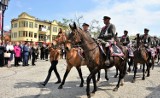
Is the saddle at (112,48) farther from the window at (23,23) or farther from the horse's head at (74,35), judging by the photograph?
the window at (23,23)

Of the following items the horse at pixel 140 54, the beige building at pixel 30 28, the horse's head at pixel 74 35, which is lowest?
the horse at pixel 140 54

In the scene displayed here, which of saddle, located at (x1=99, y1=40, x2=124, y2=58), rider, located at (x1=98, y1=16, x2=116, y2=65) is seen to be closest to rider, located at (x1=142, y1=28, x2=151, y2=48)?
saddle, located at (x1=99, y1=40, x2=124, y2=58)

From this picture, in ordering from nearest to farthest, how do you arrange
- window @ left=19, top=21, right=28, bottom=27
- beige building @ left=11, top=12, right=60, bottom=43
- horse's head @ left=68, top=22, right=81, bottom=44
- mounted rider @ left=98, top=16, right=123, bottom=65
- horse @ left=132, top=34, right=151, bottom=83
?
1. horse's head @ left=68, top=22, right=81, bottom=44
2. mounted rider @ left=98, top=16, right=123, bottom=65
3. horse @ left=132, top=34, right=151, bottom=83
4. window @ left=19, top=21, right=28, bottom=27
5. beige building @ left=11, top=12, right=60, bottom=43

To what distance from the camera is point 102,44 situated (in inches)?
384

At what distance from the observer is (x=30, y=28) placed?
89.6m

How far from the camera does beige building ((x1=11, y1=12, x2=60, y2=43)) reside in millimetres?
87500

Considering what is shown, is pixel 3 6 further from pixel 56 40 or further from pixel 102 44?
pixel 102 44

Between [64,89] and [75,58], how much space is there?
55.6 inches

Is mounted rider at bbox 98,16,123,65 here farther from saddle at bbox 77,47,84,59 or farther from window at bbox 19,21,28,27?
window at bbox 19,21,28,27

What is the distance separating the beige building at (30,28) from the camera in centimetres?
8750

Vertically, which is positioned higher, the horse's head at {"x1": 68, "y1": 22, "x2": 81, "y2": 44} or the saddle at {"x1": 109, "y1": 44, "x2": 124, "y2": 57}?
the horse's head at {"x1": 68, "y1": 22, "x2": 81, "y2": 44}

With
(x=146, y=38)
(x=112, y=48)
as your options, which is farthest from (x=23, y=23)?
(x=112, y=48)

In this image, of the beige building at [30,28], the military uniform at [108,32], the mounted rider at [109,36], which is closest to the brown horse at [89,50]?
the mounted rider at [109,36]

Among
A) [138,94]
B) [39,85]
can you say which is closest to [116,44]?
[138,94]
